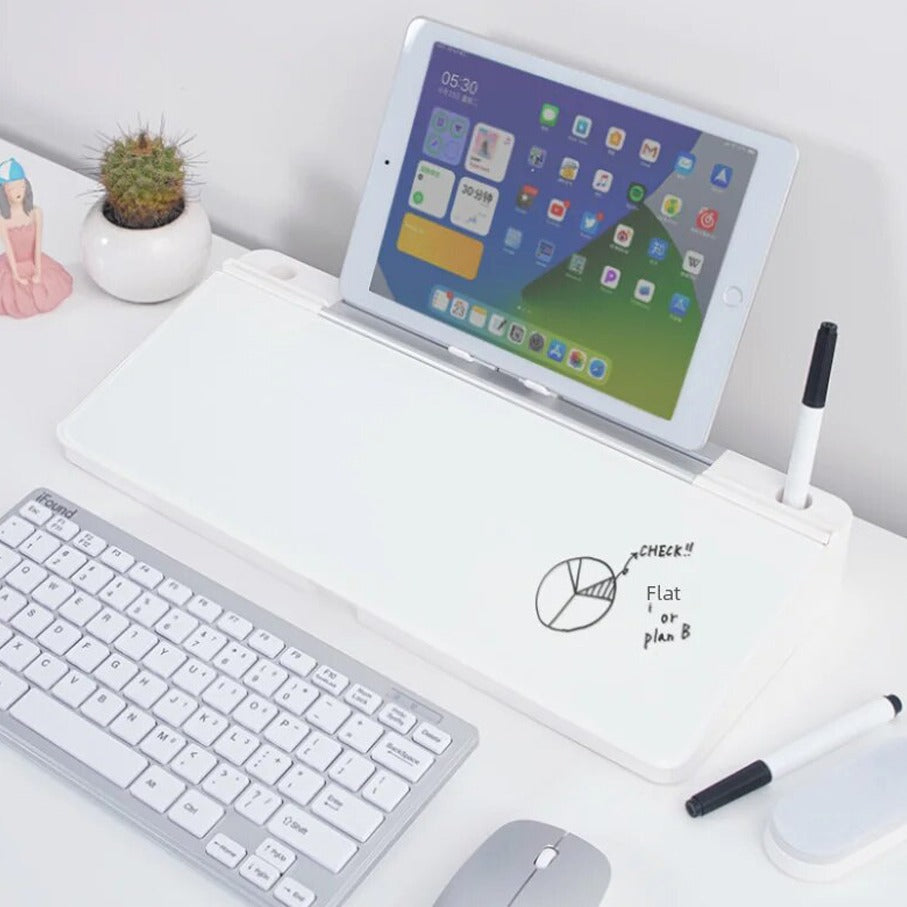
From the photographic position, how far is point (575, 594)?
771mm

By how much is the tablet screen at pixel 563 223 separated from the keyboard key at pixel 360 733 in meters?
0.25

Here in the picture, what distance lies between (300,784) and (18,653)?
0.18 m

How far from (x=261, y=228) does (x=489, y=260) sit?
291 mm

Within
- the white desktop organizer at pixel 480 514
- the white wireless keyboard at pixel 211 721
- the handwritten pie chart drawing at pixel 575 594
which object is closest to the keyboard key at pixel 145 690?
the white wireless keyboard at pixel 211 721

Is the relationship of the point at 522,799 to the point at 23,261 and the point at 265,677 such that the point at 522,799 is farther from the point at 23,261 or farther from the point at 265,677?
the point at 23,261

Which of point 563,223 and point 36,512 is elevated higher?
point 563,223

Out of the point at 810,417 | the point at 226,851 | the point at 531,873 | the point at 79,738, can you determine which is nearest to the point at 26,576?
the point at 79,738

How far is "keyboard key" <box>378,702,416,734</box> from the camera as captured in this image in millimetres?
738

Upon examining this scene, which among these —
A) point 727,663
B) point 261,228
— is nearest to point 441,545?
point 727,663

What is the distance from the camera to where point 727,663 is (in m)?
0.74

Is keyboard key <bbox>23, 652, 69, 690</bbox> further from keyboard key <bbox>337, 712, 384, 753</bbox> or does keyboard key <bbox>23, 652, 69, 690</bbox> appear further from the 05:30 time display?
the 05:30 time display

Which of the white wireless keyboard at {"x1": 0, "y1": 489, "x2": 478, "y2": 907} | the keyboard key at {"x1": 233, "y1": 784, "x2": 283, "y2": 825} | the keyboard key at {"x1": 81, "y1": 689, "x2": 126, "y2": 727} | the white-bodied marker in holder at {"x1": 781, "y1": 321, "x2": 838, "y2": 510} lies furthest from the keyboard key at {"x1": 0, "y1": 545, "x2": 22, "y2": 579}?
the white-bodied marker in holder at {"x1": 781, "y1": 321, "x2": 838, "y2": 510}

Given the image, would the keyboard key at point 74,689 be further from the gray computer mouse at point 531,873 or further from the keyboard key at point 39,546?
the gray computer mouse at point 531,873

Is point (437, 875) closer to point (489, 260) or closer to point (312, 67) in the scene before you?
point (489, 260)
